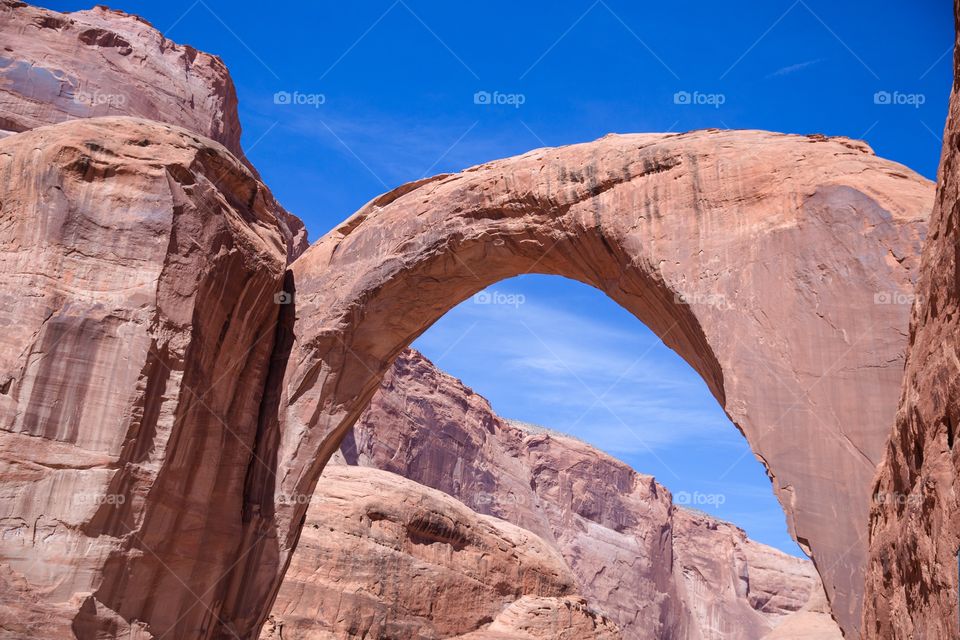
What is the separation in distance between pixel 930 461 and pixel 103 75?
3122cm

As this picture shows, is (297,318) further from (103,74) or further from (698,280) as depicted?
(103,74)

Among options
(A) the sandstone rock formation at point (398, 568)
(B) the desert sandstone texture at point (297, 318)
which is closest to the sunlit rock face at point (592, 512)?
(A) the sandstone rock formation at point (398, 568)

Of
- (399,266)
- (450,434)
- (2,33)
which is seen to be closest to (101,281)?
(399,266)

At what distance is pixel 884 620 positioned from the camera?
397 cm

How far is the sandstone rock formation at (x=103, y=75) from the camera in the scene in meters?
26.6

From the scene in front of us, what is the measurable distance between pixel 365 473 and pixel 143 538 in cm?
1251

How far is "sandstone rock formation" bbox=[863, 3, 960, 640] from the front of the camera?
9.99 ft

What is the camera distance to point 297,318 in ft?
37.0

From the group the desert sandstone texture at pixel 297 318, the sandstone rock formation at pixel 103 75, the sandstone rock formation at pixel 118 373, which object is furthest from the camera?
the sandstone rock formation at pixel 103 75

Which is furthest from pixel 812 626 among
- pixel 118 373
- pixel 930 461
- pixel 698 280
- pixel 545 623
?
pixel 930 461

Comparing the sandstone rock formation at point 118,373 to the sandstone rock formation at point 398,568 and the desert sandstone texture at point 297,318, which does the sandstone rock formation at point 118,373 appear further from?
the sandstone rock formation at point 398,568

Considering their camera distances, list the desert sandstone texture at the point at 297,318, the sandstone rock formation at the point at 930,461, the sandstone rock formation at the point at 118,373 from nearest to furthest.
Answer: the sandstone rock formation at the point at 930,461, the desert sandstone texture at the point at 297,318, the sandstone rock formation at the point at 118,373

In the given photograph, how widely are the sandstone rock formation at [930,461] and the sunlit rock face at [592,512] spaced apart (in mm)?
23169

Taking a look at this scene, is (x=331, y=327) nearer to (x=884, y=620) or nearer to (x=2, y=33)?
(x=884, y=620)
